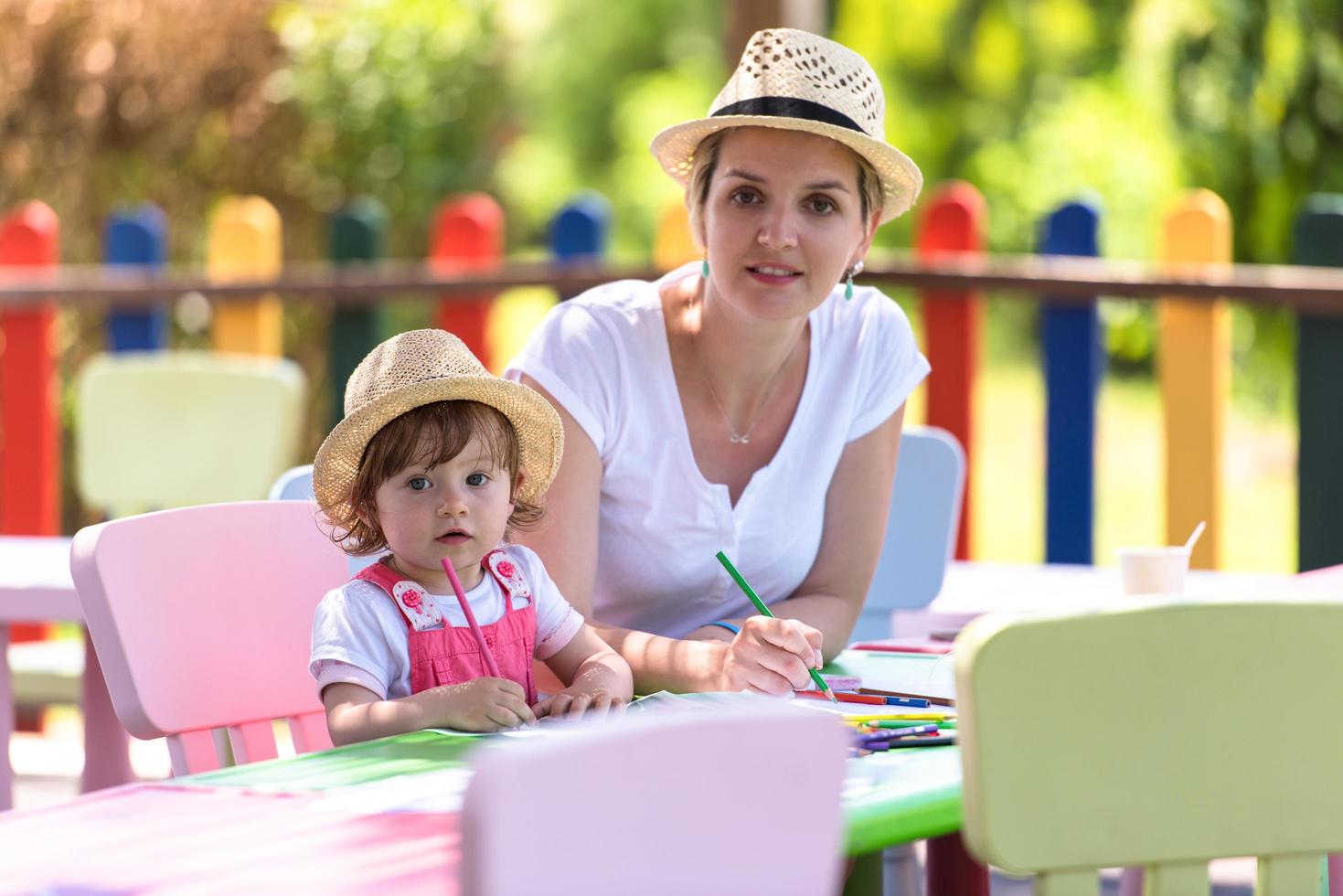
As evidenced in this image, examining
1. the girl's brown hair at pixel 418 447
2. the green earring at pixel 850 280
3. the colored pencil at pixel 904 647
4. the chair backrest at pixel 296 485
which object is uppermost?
the green earring at pixel 850 280

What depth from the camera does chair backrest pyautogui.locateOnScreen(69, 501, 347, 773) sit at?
78.7 inches

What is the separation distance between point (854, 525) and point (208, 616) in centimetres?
93

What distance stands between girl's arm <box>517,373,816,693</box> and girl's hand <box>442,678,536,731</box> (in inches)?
10.8

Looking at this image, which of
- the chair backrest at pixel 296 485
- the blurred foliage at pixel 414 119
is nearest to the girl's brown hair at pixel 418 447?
the chair backrest at pixel 296 485

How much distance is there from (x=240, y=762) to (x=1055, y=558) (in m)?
2.57

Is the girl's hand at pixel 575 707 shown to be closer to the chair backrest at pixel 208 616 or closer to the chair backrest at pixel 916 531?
the chair backrest at pixel 208 616

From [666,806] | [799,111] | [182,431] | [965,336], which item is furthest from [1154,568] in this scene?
[182,431]

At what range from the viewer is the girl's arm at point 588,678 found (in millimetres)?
1925

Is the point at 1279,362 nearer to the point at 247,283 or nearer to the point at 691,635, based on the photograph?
the point at 247,283

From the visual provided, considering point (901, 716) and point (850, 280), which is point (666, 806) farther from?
point (850, 280)

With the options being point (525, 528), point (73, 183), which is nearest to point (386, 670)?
point (525, 528)

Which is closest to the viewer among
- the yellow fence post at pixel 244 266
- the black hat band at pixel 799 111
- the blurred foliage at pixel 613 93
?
the black hat band at pixel 799 111

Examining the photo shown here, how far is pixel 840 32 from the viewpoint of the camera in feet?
38.7

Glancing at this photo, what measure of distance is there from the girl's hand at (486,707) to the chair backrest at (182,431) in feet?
7.95
